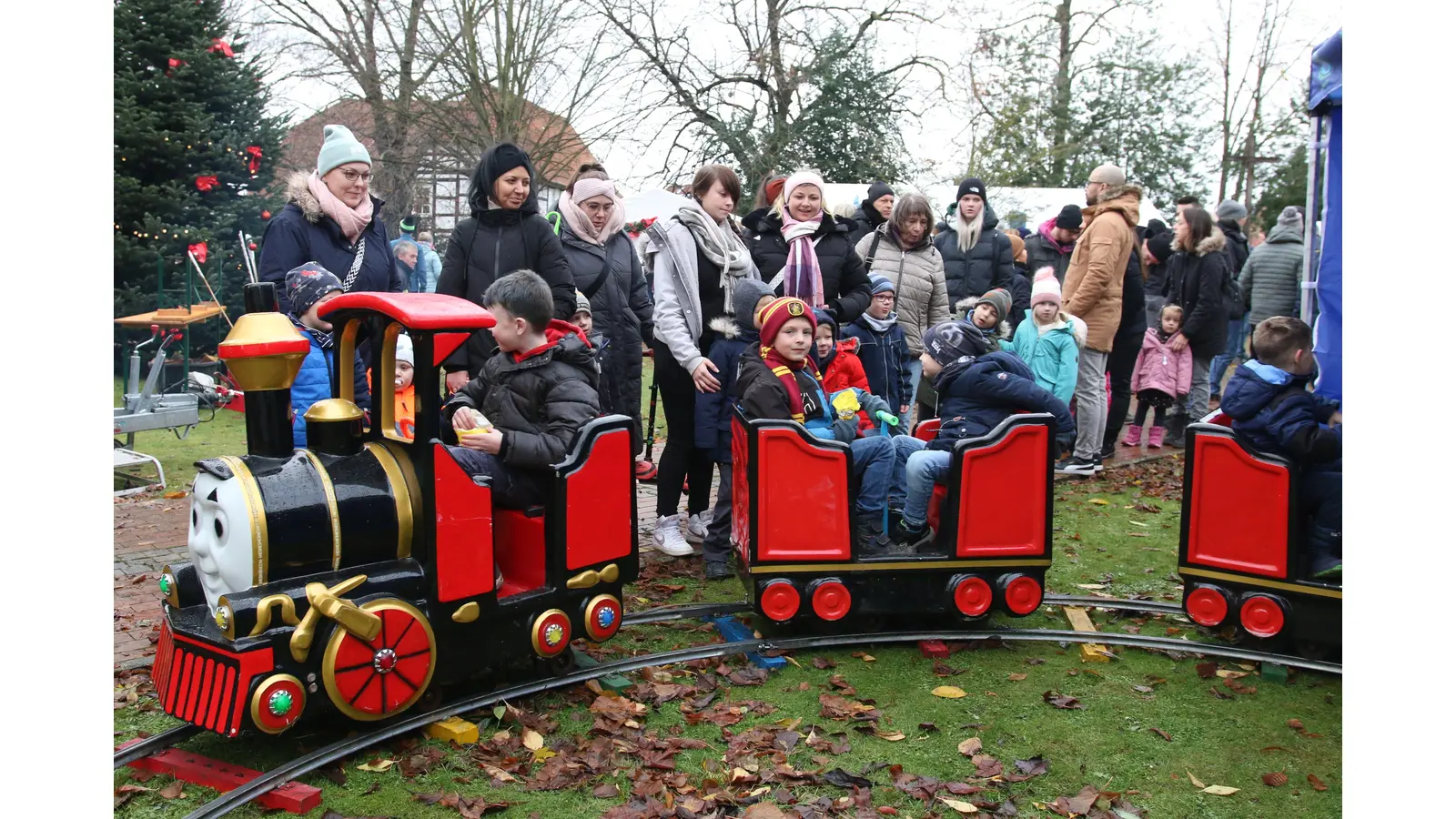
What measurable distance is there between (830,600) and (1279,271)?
26.1ft

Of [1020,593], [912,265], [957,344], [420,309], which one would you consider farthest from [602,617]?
[912,265]

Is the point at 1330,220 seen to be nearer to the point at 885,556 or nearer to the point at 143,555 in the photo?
the point at 885,556

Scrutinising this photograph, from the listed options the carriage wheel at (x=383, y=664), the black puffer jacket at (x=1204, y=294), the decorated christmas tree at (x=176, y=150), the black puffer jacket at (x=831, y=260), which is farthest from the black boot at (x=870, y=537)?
the decorated christmas tree at (x=176, y=150)

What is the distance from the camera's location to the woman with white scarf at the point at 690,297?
5.62 metres

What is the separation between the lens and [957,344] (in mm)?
5055

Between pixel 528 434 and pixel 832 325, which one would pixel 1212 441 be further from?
pixel 528 434

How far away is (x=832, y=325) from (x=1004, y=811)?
110 inches

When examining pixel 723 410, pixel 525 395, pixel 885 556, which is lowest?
pixel 885 556

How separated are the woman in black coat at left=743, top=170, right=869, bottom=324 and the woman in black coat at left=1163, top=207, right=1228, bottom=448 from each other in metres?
4.92

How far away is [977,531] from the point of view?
15.4ft

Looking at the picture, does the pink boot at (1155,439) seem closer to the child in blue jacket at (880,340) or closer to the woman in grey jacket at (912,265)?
the woman in grey jacket at (912,265)

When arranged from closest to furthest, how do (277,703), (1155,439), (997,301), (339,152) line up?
(277,703)
(339,152)
(997,301)
(1155,439)

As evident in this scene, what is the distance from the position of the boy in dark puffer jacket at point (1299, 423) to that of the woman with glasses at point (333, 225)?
151 inches

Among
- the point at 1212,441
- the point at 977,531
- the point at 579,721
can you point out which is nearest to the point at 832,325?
the point at 977,531
